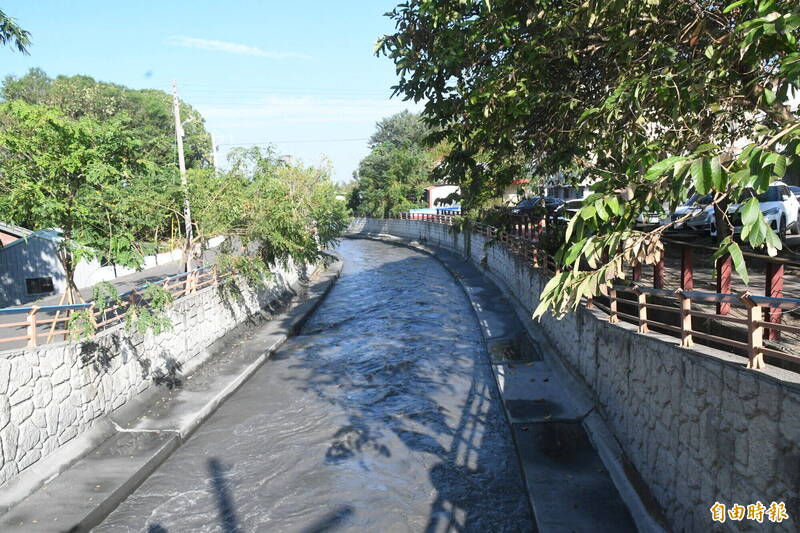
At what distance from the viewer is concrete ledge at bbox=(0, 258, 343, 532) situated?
26.5 feet

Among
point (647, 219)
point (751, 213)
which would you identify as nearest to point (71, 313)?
point (647, 219)

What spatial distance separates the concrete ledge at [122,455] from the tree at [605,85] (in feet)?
23.8

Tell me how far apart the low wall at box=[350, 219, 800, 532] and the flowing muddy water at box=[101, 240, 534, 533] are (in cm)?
207

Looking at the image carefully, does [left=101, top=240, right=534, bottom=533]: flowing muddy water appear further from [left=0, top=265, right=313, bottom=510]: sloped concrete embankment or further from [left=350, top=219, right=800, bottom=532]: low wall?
[left=350, top=219, right=800, bottom=532]: low wall

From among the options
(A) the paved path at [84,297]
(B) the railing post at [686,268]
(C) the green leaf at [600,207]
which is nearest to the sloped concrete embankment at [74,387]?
(A) the paved path at [84,297]

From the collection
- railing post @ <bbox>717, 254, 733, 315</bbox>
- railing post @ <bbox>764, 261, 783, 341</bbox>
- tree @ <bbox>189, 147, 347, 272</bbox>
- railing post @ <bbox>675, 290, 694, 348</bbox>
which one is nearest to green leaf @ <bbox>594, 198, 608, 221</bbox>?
railing post @ <bbox>675, 290, 694, 348</bbox>

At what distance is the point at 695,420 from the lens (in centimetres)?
656

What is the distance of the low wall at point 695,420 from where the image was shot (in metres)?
5.02

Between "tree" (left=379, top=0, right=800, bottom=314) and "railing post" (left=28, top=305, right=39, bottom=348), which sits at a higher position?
"tree" (left=379, top=0, right=800, bottom=314)

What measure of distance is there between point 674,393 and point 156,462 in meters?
8.42

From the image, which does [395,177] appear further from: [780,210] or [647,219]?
[647,219]

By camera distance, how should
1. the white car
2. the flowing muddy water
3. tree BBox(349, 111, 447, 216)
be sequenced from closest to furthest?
the flowing muddy water < the white car < tree BBox(349, 111, 447, 216)

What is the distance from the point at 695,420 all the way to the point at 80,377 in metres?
9.62

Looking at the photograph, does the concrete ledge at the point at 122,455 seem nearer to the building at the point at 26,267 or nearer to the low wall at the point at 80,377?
the low wall at the point at 80,377
